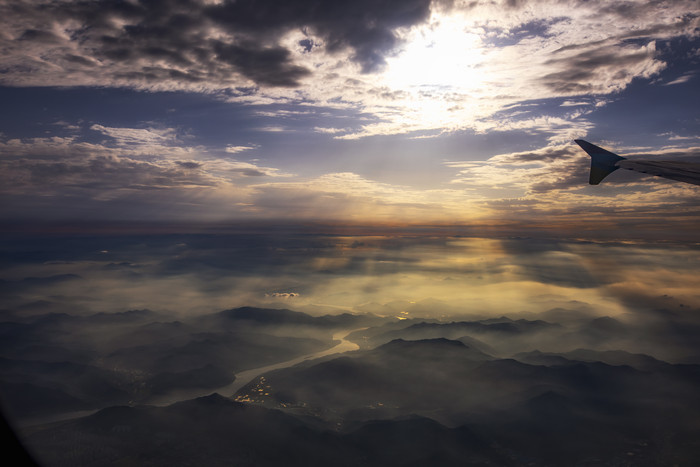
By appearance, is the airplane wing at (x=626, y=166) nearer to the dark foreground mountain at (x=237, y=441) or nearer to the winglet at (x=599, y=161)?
the winglet at (x=599, y=161)

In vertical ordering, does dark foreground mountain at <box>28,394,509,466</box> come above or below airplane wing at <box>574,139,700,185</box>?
below

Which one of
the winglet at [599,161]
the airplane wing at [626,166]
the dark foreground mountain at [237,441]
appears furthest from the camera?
the dark foreground mountain at [237,441]

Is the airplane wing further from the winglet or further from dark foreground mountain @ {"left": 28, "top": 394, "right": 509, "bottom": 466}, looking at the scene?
dark foreground mountain @ {"left": 28, "top": 394, "right": 509, "bottom": 466}

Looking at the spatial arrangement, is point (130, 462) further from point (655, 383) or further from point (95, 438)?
point (655, 383)

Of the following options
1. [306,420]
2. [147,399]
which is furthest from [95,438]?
[306,420]

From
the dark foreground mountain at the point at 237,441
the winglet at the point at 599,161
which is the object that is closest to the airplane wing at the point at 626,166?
the winglet at the point at 599,161

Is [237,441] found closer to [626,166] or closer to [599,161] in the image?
[599,161]

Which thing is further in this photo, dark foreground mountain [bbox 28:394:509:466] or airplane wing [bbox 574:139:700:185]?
dark foreground mountain [bbox 28:394:509:466]

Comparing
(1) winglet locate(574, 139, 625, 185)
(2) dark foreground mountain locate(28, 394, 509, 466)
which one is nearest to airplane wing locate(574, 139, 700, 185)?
(1) winglet locate(574, 139, 625, 185)
